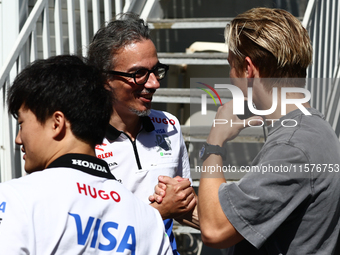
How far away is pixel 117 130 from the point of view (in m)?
1.98

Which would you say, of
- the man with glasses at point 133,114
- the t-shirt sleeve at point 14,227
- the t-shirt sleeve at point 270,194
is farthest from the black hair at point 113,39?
the t-shirt sleeve at point 14,227

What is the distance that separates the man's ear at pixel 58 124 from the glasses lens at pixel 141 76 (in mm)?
895

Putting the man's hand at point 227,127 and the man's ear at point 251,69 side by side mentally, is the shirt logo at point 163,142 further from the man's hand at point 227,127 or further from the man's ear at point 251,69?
the man's ear at point 251,69

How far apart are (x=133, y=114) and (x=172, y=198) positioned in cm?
51

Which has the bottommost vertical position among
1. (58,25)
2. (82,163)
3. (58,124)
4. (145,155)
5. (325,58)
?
(145,155)

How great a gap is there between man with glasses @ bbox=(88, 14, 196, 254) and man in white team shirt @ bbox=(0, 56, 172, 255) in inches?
28.8

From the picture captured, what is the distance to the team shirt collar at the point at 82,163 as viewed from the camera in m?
1.05

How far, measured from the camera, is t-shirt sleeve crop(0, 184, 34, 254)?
2.94 ft

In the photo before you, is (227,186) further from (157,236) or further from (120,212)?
(120,212)

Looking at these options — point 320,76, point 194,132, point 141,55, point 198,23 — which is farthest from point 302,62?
point 198,23

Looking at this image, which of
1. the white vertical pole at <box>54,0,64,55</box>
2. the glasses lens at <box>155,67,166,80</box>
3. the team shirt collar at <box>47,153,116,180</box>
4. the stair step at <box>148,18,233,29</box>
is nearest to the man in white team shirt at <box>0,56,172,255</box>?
the team shirt collar at <box>47,153,116,180</box>

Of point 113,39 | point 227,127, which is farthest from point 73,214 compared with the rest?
point 113,39

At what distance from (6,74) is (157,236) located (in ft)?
7.36

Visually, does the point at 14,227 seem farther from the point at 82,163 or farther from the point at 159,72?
the point at 159,72
